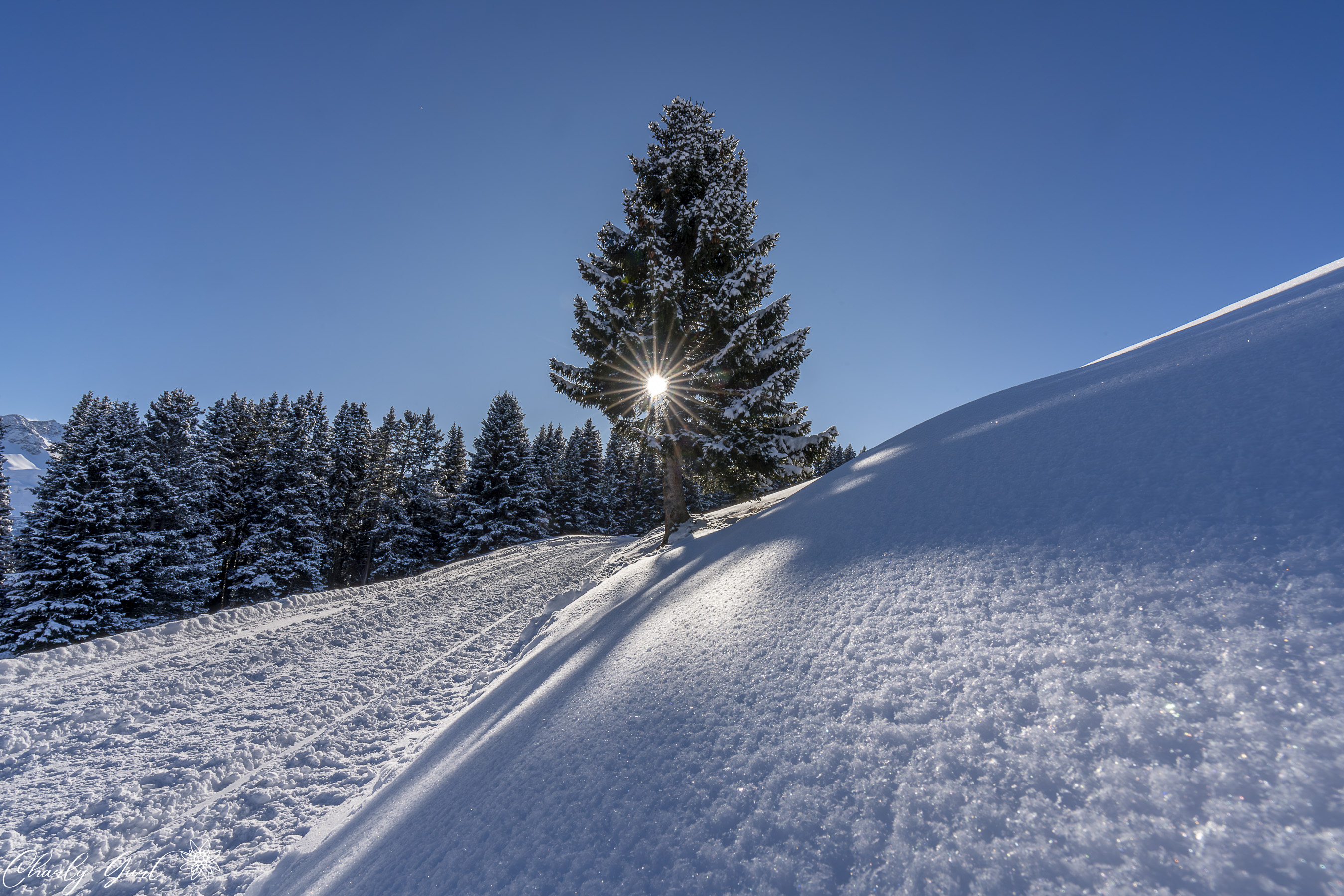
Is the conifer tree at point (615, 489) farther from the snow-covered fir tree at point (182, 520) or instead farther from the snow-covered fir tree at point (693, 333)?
the snow-covered fir tree at point (693, 333)

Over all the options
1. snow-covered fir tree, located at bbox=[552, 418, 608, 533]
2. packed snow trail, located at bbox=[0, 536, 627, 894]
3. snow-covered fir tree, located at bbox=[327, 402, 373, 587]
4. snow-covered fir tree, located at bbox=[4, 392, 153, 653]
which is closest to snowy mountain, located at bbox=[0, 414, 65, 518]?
snow-covered fir tree, located at bbox=[327, 402, 373, 587]

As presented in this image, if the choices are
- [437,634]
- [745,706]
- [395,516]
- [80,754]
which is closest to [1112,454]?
[745,706]

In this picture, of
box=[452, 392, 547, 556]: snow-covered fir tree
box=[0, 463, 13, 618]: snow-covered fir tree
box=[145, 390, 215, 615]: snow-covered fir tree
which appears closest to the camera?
box=[0, 463, 13, 618]: snow-covered fir tree

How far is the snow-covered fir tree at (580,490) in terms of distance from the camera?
38.8 m

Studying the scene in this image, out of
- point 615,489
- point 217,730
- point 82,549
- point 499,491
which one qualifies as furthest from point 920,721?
point 615,489

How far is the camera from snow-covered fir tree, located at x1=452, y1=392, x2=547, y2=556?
97.2 ft

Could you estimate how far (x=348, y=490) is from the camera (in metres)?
31.0

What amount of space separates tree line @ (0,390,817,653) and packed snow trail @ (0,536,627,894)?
249 inches

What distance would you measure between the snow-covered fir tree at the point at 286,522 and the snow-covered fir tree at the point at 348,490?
151 cm

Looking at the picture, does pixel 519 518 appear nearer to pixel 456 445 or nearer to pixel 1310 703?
pixel 456 445

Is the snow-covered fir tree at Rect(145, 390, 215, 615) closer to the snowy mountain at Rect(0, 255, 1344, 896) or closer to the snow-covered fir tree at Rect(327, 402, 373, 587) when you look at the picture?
the snow-covered fir tree at Rect(327, 402, 373, 587)

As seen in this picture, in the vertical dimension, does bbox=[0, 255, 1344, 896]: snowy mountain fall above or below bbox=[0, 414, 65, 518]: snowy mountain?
below

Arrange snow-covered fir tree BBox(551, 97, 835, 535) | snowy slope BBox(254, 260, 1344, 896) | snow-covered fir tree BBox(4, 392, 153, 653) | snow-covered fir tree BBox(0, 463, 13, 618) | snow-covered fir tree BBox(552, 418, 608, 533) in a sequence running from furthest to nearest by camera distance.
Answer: snow-covered fir tree BBox(552, 418, 608, 533), snow-covered fir tree BBox(0, 463, 13, 618), snow-covered fir tree BBox(4, 392, 153, 653), snow-covered fir tree BBox(551, 97, 835, 535), snowy slope BBox(254, 260, 1344, 896)

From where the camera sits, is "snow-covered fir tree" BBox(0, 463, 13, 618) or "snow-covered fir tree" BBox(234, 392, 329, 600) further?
"snow-covered fir tree" BBox(234, 392, 329, 600)
